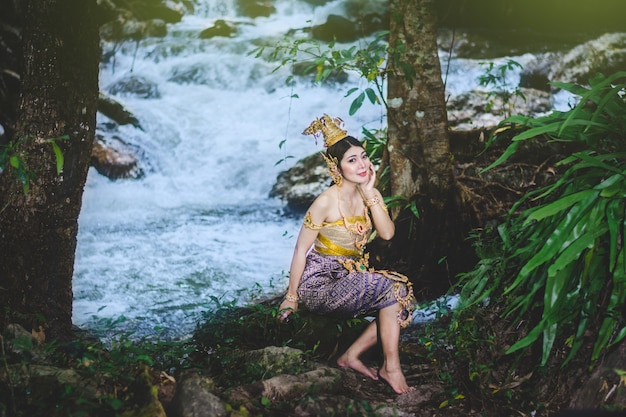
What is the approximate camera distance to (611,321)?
2.33 m

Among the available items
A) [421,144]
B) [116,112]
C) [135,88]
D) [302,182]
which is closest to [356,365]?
[421,144]

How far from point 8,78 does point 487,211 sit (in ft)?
15.6

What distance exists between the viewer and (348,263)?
2951 millimetres

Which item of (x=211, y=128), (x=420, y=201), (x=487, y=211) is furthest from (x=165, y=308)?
(x=211, y=128)

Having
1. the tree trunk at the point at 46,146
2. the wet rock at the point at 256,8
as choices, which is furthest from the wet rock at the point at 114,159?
the wet rock at the point at 256,8

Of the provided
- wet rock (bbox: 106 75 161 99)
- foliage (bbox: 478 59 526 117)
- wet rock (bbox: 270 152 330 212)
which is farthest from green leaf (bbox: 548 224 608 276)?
wet rock (bbox: 106 75 161 99)

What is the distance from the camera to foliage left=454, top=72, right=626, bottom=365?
2400mm

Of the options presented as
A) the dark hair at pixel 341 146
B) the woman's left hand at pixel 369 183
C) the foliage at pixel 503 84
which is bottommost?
the woman's left hand at pixel 369 183

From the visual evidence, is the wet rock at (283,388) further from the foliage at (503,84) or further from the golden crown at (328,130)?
the foliage at (503,84)

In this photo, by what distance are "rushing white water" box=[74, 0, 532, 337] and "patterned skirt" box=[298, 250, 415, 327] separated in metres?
1.10

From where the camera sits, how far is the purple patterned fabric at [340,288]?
9.36 feet

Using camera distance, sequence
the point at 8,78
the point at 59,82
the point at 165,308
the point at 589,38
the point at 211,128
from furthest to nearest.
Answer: the point at 589,38 < the point at 211,128 < the point at 8,78 < the point at 165,308 < the point at 59,82

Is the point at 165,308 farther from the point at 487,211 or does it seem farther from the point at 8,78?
the point at 8,78

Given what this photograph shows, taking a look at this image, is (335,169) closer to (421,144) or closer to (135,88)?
(421,144)
